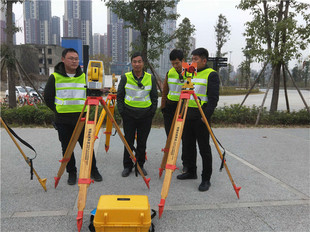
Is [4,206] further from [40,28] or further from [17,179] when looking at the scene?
[40,28]

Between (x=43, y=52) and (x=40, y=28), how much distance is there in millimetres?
16344

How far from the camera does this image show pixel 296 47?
8289mm

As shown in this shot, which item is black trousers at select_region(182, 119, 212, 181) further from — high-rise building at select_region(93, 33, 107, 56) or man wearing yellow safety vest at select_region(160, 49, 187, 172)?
high-rise building at select_region(93, 33, 107, 56)

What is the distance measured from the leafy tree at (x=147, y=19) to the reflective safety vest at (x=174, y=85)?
5.42 metres

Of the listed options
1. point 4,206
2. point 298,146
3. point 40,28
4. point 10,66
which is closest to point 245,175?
point 298,146

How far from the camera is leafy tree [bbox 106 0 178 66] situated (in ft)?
28.9

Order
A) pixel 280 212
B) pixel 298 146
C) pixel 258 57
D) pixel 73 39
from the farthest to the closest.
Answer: pixel 73 39
pixel 258 57
pixel 298 146
pixel 280 212

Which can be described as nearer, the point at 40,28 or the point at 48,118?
the point at 48,118

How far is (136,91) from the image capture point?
12.3ft

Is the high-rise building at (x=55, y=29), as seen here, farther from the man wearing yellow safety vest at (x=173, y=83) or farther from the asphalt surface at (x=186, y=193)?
the man wearing yellow safety vest at (x=173, y=83)

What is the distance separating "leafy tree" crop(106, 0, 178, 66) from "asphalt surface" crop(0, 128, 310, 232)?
16.0 ft

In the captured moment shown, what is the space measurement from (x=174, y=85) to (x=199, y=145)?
3.27 feet

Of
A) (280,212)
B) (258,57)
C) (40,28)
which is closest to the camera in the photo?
(280,212)

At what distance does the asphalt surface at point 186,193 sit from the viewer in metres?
2.60
